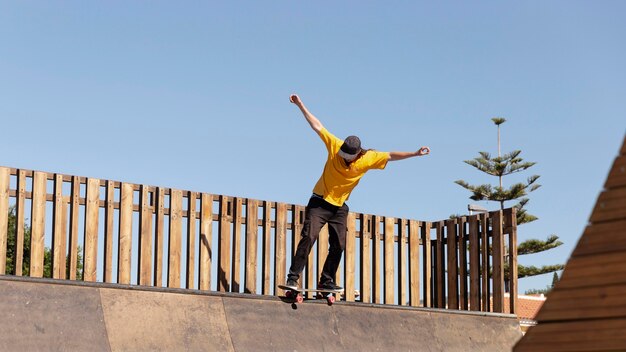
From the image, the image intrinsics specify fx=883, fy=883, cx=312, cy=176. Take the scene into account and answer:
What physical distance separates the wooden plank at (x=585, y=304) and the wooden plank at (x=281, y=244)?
7.99 meters

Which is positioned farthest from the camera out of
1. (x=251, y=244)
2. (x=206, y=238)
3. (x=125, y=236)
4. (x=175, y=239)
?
(x=251, y=244)

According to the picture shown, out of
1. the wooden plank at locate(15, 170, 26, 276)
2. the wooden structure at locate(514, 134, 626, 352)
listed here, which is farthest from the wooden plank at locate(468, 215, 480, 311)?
the wooden structure at locate(514, 134, 626, 352)

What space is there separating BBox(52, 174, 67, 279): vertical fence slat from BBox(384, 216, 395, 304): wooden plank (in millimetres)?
4430

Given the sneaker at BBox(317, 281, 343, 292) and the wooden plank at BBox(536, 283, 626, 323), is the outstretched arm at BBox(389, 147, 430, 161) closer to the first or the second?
the sneaker at BBox(317, 281, 343, 292)

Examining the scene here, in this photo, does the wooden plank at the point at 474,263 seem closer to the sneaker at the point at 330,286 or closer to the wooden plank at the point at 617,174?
the sneaker at the point at 330,286

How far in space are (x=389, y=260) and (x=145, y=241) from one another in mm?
3648

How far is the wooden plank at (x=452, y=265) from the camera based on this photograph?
39.8 feet

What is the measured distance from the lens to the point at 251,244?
10383 mm

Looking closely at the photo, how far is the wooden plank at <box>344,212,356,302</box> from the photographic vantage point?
11438 mm

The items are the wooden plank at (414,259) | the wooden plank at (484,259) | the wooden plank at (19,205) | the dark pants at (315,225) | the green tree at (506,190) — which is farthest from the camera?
the green tree at (506,190)

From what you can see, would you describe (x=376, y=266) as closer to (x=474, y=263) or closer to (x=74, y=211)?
(x=474, y=263)

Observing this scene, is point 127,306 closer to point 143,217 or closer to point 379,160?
point 143,217

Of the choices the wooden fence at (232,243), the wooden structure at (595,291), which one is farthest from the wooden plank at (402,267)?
the wooden structure at (595,291)

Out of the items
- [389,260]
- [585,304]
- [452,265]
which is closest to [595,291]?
[585,304]
